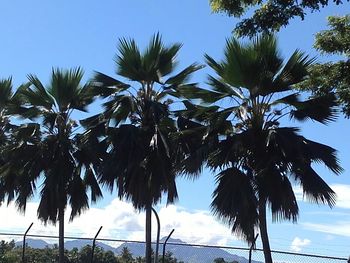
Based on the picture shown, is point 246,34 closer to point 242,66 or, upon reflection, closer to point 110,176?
point 242,66

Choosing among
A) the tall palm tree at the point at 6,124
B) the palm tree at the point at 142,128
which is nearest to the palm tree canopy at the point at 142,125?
the palm tree at the point at 142,128

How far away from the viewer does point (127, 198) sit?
1828 centimetres

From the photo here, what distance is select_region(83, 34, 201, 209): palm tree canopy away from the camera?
18.0 metres

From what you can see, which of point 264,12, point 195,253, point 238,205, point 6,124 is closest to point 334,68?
point 264,12

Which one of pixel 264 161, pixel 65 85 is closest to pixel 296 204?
pixel 264 161

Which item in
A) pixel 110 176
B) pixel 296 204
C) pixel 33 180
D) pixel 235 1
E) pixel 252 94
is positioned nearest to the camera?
pixel 235 1

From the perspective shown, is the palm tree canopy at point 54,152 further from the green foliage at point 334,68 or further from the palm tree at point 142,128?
the green foliage at point 334,68

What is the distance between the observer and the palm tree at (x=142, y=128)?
59.2ft

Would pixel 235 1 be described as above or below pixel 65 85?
below

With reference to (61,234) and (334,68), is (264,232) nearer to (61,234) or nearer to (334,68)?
(334,68)

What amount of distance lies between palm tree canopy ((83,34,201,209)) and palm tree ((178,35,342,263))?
2.23 m

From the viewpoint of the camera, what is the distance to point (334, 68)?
10172 mm

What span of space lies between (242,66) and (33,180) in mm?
8938

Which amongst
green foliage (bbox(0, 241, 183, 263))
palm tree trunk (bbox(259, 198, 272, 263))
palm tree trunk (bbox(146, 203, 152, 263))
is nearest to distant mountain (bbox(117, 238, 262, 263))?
palm tree trunk (bbox(146, 203, 152, 263))
